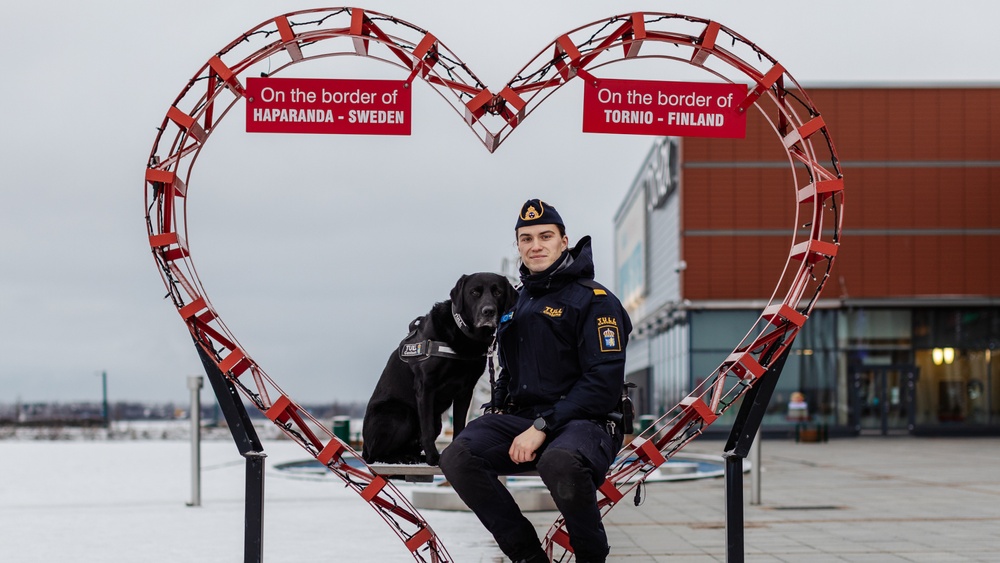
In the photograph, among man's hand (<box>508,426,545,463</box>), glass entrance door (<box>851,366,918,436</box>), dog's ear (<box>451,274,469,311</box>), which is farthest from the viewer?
glass entrance door (<box>851,366,918,436</box>)

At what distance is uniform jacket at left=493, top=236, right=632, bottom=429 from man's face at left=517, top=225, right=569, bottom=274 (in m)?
0.04

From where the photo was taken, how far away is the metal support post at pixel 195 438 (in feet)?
35.3

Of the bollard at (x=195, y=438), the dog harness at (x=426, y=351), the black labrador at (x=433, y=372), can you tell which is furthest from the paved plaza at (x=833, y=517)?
the bollard at (x=195, y=438)

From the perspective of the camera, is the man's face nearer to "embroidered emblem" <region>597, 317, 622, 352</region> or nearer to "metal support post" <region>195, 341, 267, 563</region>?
"embroidered emblem" <region>597, 317, 622, 352</region>

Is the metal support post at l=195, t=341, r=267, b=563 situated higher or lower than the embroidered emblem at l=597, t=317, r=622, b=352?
lower

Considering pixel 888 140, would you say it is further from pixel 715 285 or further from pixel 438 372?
pixel 438 372

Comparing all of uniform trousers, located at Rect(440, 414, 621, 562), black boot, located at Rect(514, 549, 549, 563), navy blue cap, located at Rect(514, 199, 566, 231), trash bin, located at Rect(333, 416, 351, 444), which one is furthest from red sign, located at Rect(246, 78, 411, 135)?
trash bin, located at Rect(333, 416, 351, 444)

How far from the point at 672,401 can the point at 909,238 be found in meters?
8.17

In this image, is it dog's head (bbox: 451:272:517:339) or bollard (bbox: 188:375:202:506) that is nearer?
dog's head (bbox: 451:272:517:339)

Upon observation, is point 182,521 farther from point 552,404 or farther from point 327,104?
point 552,404

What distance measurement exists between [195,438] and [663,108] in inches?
312

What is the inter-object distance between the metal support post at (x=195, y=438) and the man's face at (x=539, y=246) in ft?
24.3

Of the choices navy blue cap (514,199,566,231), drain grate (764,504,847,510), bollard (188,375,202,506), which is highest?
navy blue cap (514,199,566,231)

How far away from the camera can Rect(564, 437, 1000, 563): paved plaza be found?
6953 mm
